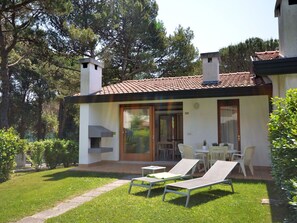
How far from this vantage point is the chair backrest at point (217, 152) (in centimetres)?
993

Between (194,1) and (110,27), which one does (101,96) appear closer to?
(194,1)

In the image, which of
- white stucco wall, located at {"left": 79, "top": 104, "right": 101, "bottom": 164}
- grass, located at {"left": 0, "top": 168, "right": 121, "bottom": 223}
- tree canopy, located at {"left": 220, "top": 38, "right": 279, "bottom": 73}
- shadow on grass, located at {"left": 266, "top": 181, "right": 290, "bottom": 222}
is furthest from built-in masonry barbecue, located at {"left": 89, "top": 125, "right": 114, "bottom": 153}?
tree canopy, located at {"left": 220, "top": 38, "right": 279, "bottom": 73}

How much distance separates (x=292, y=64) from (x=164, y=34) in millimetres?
18775

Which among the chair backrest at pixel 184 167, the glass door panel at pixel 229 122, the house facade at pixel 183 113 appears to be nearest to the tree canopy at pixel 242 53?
the house facade at pixel 183 113

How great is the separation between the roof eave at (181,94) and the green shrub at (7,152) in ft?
10.1

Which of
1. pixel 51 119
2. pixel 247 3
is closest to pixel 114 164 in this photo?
pixel 247 3

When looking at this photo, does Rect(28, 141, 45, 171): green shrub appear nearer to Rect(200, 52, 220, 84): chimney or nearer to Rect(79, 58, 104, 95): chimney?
Rect(79, 58, 104, 95): chimney

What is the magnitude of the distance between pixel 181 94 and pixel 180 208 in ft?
20.4

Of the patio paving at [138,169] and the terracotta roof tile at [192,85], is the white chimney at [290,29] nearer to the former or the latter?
the terracotta roof tile at [192,85]

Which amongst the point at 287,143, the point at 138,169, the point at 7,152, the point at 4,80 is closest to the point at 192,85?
the point at 138,169

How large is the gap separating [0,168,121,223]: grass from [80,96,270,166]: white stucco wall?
107 inches

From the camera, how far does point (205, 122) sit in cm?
1282

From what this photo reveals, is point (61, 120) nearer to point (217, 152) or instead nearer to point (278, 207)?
point (217, 152)

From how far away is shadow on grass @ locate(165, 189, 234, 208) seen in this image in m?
6.60
